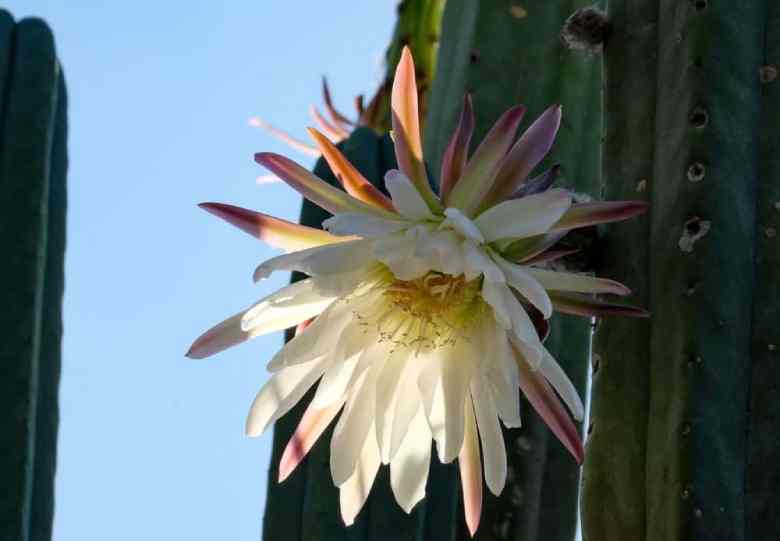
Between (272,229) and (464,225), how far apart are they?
196mm

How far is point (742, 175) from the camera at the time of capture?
4.35ft

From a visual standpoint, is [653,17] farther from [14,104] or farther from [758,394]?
[14,104]

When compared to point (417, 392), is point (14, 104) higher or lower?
higher

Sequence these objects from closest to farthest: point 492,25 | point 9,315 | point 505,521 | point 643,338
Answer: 1. point 643,338
2. point 505,521
3. point 9,315
4. point 492,25

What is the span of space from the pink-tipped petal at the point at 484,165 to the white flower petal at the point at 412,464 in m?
0.22

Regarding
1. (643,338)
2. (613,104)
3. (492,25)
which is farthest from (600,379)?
(492,25)

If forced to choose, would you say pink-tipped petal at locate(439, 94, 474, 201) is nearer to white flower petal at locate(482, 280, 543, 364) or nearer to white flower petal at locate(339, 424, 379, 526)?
white flower petal at locate(482, 280, 543, 364)

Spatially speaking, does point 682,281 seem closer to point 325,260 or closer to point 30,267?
point 325,260

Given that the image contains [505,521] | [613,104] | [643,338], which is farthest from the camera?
[505,521]

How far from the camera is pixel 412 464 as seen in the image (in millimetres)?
1332

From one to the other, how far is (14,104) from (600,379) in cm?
113

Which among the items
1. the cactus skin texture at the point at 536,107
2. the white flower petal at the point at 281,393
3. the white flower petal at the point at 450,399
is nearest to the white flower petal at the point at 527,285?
the white flower petal at the point at 450,399

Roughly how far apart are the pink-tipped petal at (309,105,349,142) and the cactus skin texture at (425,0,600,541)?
733 millimetres

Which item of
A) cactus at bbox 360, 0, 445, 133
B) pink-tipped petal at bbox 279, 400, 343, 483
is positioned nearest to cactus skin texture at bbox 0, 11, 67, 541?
pink-tipped petal at bbox 279, 400, 343, 483
